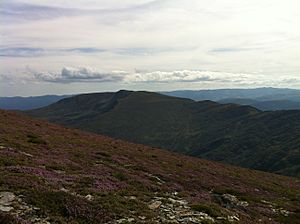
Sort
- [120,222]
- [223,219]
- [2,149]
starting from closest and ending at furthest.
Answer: [120,222] → [223,219] → [2,149]

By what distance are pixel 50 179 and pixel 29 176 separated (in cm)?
130

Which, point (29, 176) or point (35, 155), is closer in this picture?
point (29, 176)

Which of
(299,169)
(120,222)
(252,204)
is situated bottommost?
(299,169)

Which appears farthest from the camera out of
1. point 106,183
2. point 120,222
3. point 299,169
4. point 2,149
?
point 299,169

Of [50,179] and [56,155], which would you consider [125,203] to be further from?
[56,155]

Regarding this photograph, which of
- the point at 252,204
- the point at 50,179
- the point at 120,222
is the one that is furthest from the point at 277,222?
the point at 50,179

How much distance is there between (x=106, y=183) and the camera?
885 inches

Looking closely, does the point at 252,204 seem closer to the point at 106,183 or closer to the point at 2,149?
the point at 106,183

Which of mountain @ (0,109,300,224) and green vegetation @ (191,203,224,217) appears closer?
mountain @ (0,109,300,224)

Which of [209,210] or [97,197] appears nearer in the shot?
[97,197]

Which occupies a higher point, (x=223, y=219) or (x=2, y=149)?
(x=2, y=149)

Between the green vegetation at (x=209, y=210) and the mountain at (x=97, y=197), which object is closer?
the mountain at (x=97, y=197)

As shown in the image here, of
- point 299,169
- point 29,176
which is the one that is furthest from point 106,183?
point 299,169

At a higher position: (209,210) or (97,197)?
(97,197)
